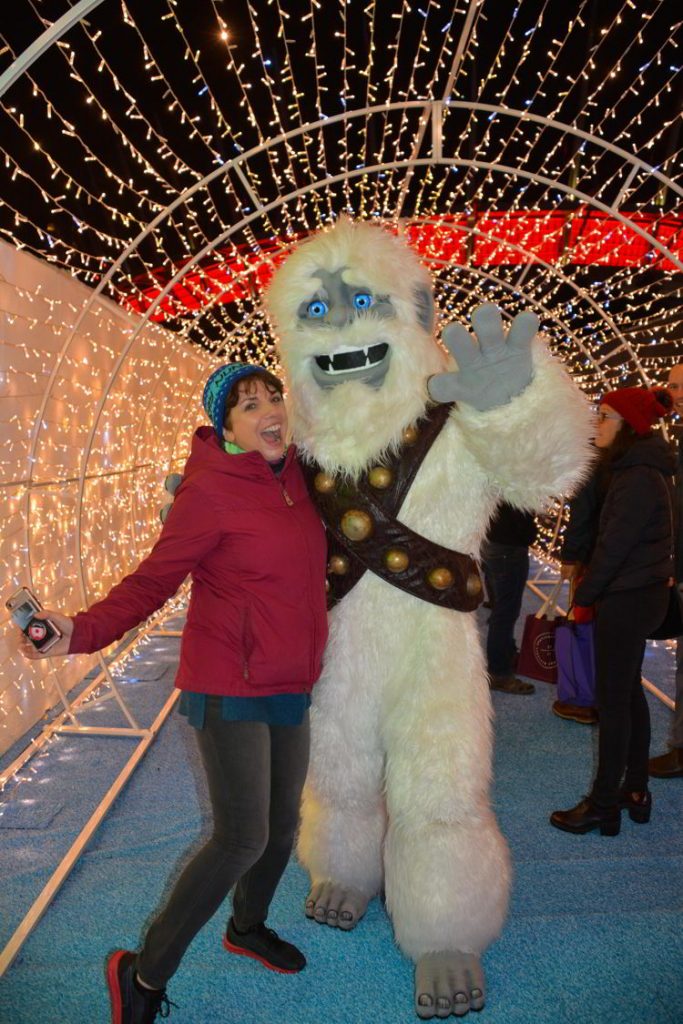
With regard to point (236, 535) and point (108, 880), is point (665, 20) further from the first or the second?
point (108, 880)

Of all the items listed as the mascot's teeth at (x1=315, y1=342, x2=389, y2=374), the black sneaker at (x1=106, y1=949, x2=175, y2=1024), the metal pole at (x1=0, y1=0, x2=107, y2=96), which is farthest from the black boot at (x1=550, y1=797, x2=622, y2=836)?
the metal pole at (x1=0, y1=0, x2=107, y2=96)

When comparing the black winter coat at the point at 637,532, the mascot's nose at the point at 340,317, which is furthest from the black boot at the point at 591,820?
the mascot's nose at the point at 340,317

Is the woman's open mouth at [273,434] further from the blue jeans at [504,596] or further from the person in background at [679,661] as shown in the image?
the blue jeans at [504,596]

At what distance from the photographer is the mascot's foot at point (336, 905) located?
2.20 metres

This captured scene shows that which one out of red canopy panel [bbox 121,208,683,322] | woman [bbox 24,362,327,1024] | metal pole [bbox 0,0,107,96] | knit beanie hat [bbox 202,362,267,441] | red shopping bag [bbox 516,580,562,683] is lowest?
red shopping bag [bbox 516,580,562,683]

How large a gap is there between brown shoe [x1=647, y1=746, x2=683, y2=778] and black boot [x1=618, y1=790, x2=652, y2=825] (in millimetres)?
456

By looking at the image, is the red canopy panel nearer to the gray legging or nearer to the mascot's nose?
the mascot's nose

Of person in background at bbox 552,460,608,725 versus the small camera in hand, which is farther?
person in background at bbox 552,460,608,725

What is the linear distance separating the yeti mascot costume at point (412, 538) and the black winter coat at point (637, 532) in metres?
0.78

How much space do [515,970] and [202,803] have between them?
1409mm

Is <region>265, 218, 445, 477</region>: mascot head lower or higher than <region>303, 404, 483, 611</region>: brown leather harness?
higher

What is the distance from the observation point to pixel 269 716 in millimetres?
1730

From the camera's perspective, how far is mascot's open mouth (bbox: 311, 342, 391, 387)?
2023 millimetres

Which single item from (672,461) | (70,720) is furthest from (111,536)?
(672,461)
